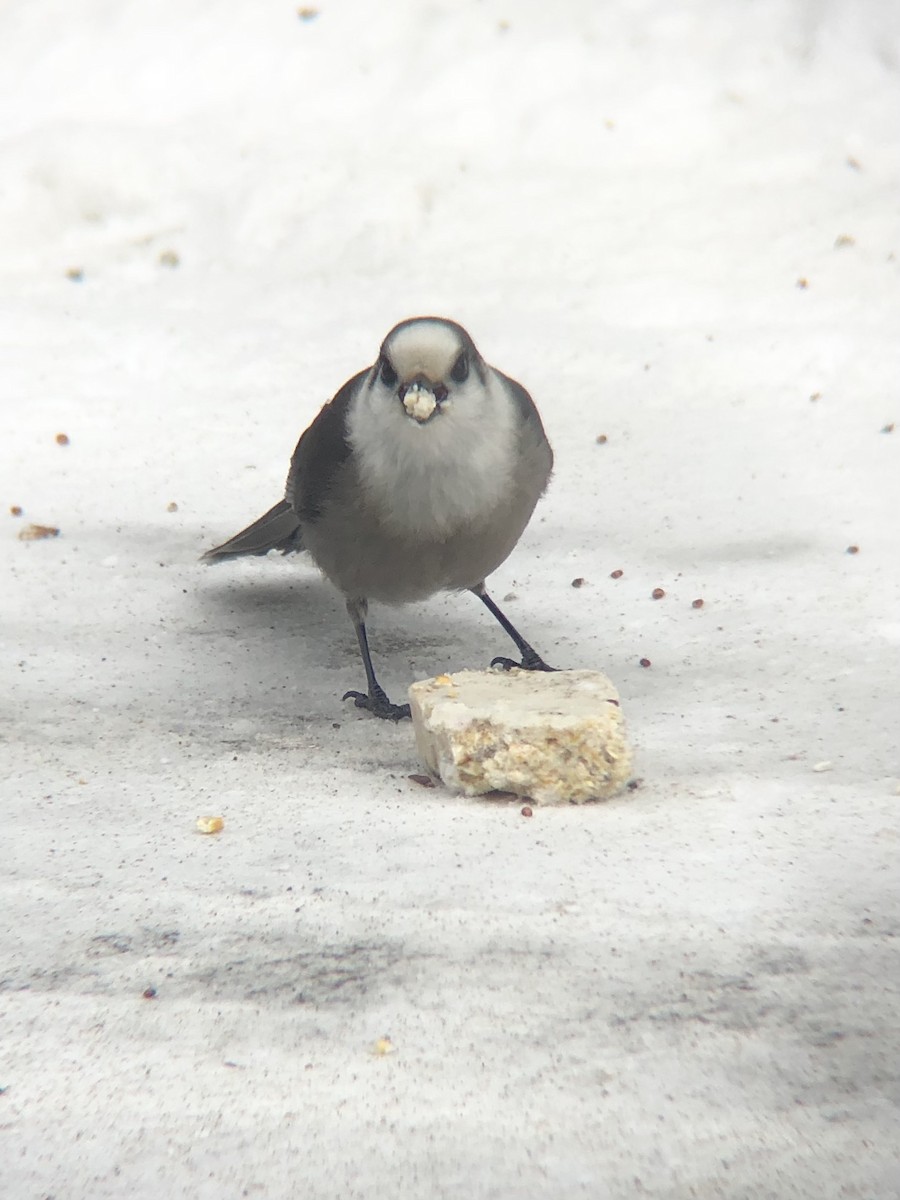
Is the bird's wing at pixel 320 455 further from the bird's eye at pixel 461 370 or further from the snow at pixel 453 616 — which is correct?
the snow at pixel 453 616

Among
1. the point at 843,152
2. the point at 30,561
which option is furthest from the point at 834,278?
the point at 30,561

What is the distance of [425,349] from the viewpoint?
2967 millimetres

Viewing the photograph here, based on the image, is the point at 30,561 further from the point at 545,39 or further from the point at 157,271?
the point at 545,39

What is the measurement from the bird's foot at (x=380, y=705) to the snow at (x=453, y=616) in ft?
0.27

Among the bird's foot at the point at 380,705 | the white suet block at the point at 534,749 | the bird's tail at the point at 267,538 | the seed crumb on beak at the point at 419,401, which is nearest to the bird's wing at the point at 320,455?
the bird's tail at the point at 267,538

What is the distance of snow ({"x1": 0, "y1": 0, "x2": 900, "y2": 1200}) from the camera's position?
71.7 inches

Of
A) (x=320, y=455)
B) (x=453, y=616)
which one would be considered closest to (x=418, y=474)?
(x=320, y=455)

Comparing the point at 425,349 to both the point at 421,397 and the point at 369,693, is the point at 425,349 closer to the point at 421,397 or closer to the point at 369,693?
the point at 421,397

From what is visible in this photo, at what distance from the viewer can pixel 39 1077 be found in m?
1.86

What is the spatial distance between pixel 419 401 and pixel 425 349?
0.10 m

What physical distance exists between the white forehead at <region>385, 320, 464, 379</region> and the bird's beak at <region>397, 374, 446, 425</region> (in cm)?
2

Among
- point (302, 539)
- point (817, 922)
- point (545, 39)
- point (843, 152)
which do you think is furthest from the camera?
point (545, 39)

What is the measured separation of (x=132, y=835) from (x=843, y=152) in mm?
4579

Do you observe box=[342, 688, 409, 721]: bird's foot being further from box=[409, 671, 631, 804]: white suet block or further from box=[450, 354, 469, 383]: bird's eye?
box=[450, 354, 469, 383]: bird's eye
